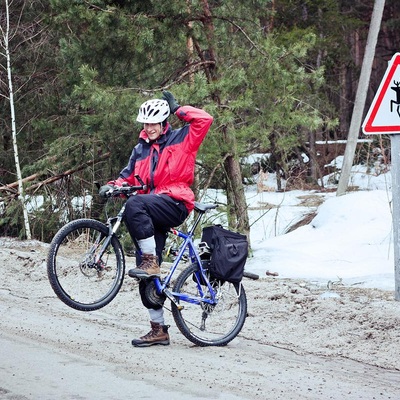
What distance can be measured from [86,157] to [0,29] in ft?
10.8

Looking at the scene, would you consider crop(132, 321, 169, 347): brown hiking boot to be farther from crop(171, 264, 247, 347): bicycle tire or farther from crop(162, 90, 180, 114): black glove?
crop(162, 90, 180, 114): black glove

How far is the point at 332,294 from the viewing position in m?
10.3

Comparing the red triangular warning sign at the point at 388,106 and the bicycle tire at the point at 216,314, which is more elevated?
the red triangular warning sign at the point at 388,106

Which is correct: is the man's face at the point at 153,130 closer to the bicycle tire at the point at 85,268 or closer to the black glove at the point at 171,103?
the black glove at the point at 171,103

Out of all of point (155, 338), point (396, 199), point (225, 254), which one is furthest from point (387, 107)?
point (155, 338)

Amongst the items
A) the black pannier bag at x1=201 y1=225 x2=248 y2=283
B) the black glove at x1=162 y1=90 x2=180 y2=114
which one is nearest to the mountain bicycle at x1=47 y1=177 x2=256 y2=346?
the black pannier bag at x1=201 y1=225 x2=248 y2=283

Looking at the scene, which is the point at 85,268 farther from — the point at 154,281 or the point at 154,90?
the point at 154,90

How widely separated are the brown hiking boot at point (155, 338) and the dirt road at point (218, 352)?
0.09 meters

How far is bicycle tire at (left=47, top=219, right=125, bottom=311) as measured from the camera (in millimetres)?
8125

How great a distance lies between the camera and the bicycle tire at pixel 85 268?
812cm

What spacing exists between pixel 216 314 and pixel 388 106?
2932mm

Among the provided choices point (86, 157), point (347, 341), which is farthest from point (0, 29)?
point (347, 341)

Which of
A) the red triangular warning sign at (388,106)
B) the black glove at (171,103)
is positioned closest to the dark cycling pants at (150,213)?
the black glove at (171,103)

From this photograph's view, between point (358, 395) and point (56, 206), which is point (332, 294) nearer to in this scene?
point (358, 395)
